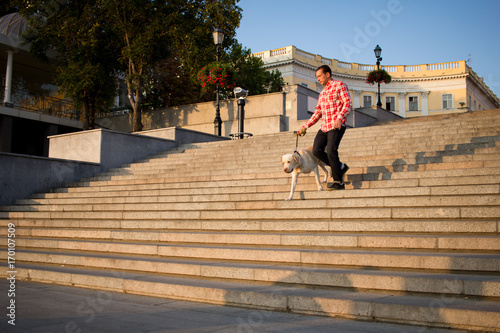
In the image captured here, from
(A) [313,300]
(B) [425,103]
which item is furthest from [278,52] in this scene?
(A) [313,300]

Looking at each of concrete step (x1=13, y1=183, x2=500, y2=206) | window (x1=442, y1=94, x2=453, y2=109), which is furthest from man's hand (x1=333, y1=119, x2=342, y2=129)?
window (x1=442, y1=94, x2=453, y2=109)

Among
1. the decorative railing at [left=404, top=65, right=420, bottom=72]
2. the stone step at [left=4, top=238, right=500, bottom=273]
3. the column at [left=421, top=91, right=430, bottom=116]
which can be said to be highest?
the decorative railing at [left=404, top=65, right=420, bottom=72]

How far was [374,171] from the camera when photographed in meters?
9.30

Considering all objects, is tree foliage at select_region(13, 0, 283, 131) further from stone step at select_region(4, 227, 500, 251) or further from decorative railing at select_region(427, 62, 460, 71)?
decorative railing at select_region(427, 62, 460, 71)

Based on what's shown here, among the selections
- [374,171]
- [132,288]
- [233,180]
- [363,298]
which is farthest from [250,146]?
[363,298]

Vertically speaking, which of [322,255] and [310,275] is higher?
[322,255]

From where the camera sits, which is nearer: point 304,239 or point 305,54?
point 304,239

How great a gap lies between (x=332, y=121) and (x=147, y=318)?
15.5 feet

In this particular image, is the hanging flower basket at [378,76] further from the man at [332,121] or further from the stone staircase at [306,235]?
the man at [332,121]

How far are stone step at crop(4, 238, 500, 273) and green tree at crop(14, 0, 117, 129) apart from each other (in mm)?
19283

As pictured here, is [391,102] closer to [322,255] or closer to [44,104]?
[44,104]

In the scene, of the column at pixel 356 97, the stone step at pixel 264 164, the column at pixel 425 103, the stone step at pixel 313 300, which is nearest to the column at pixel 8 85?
the stone step at pixel 264 164

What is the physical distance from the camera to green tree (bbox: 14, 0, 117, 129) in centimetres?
2514

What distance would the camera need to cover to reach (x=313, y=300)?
4.58 meters
